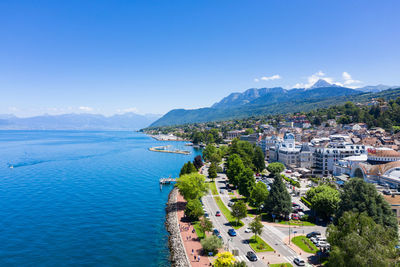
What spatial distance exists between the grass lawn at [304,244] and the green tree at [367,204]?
705 cm

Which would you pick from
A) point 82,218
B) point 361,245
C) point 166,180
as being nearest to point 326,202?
point 361,245

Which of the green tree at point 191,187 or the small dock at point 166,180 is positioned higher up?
the green tree at point 191,187

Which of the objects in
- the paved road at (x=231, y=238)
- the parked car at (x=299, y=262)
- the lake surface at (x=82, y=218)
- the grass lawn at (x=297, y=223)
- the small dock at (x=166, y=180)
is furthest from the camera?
the small dock at (x=166, y=180)

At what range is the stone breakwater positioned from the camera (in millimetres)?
34362

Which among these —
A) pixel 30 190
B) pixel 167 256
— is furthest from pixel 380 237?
pixel 30 190

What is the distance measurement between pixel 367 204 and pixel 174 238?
97.3 feet

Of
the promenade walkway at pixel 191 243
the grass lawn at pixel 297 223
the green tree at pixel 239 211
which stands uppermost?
the green tree at pixel 239 211

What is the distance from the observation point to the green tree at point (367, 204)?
36.8 metres

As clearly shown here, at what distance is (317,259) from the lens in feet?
106

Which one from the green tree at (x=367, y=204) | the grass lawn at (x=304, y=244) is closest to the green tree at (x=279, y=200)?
the grass lawn at (x=304, y=244)

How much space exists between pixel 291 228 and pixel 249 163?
41168 mm

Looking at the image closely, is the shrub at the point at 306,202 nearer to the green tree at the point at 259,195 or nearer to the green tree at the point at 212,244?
the green tree at the point at 259,195

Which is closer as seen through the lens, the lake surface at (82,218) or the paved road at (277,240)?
the paved road at (277,240)

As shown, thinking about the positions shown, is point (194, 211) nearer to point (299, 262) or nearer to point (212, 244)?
point (212, 244)
